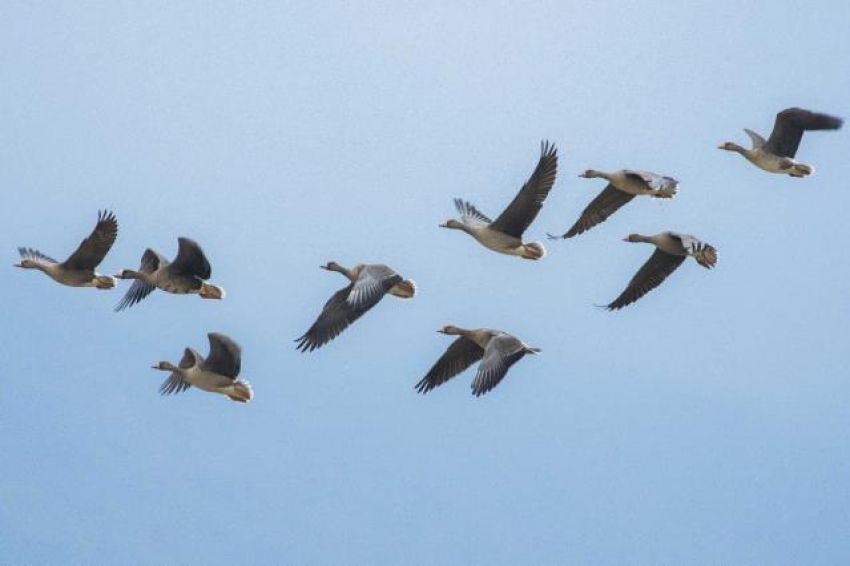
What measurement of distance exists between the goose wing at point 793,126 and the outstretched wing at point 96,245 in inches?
420

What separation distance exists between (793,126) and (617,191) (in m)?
Answer: 3.04

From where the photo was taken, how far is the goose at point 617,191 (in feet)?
85.7

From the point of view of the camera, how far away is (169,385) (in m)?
26.1

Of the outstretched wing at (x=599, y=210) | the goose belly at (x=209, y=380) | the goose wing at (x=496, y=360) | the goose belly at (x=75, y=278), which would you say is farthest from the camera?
the outstretched wing at (x=599, y=210)

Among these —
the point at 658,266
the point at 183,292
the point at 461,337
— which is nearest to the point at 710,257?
the point at 658,266

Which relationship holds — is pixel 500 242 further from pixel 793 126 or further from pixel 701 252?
pixel 793 126

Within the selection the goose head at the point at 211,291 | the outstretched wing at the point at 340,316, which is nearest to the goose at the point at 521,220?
the outstretched wing at the point at 340,316

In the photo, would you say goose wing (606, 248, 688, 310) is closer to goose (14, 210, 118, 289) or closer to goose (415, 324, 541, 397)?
goose (415, 324, 541, 397)

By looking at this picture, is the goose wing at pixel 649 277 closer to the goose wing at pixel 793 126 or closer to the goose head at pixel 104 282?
the goose wing at pixel 793 126

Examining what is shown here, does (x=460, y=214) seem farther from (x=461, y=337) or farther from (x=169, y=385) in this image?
(x=169, y=385)

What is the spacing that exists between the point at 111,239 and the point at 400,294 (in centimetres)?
476

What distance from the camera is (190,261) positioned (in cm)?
2556

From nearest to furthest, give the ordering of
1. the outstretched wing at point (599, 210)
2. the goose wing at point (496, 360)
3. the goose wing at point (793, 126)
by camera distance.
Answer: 1. the goose wing at point (496, 360)
2. the goose wing at point (793, 126)
3. the outstretched wing at point (599, 210)

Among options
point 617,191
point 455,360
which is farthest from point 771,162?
point 455,360
